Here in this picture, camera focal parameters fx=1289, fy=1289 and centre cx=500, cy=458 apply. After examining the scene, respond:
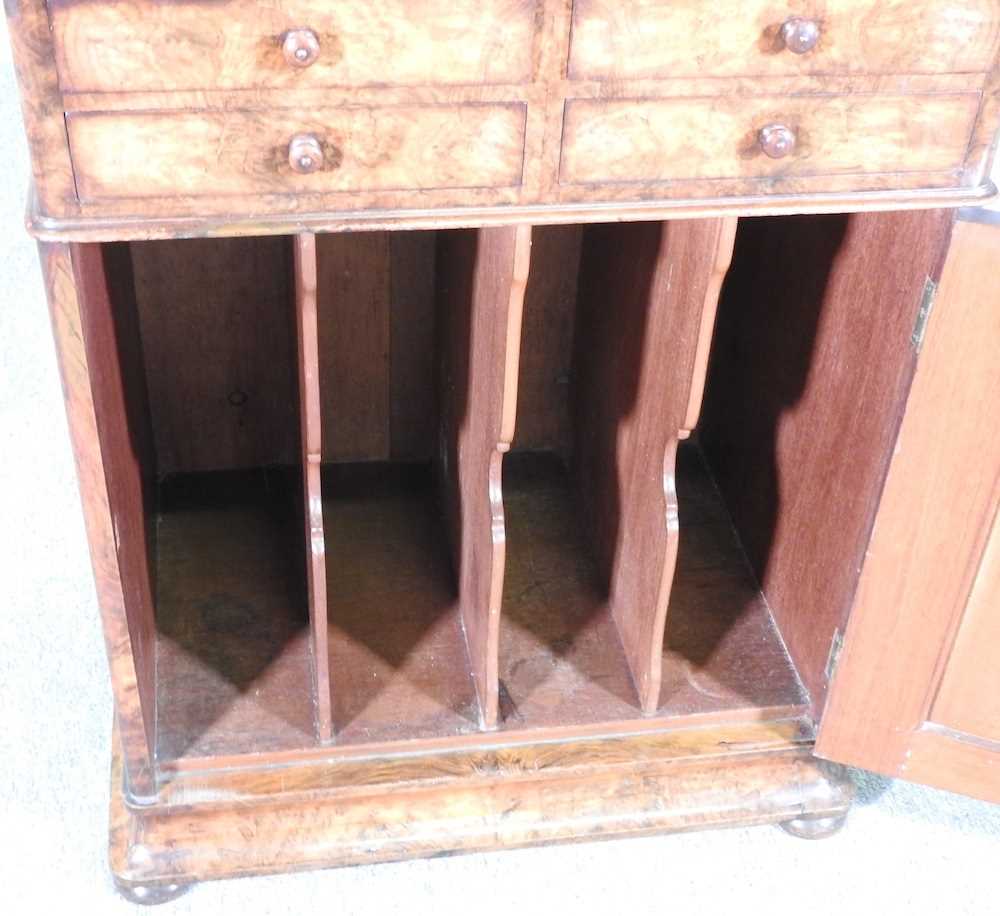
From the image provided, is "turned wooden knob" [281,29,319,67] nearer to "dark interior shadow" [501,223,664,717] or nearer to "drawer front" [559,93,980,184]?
"drawer front" [559,93,980,184]

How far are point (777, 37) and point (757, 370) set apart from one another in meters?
0.58

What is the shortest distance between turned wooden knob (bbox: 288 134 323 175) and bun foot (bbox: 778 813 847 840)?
0.89m

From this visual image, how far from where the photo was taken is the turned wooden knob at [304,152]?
36.6 inches

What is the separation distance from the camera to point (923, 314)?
108 centimetres

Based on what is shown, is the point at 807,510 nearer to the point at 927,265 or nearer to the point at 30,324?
the point at 927,265

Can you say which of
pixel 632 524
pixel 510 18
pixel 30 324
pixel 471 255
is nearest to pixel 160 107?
pixel 510 18

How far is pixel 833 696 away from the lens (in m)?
1.29

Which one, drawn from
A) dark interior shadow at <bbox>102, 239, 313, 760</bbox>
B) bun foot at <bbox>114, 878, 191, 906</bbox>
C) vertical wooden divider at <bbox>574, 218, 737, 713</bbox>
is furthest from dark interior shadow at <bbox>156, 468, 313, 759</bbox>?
vertical wooden divider at <bbox>574, 218, 737, 713</bbox>

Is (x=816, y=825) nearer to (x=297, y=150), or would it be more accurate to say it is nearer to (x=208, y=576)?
(x=208, y=576)

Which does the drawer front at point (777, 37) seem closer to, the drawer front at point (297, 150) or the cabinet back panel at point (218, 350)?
the drawer front at point (297, 150)

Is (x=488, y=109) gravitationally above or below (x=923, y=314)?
above

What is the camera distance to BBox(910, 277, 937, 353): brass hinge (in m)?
1.07

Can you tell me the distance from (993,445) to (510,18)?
1.80ft

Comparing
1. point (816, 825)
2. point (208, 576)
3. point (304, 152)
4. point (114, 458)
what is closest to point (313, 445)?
point (114, 458)
